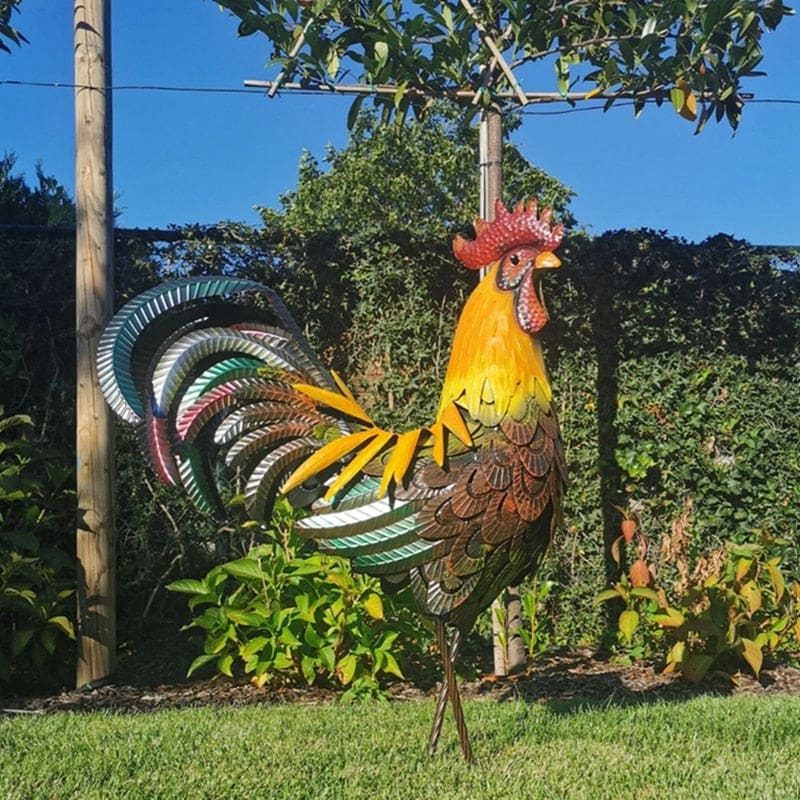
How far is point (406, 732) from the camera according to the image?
3.80 metres

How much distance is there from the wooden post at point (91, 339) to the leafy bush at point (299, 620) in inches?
20.2

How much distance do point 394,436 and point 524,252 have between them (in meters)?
0.84

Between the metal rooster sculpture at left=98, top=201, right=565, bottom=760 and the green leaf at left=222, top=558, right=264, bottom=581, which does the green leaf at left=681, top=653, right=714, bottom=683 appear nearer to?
the metal rooster sculpture at left=98, top=201, right=565, bottom=760

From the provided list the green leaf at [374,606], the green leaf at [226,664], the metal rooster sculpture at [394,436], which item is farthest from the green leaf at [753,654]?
the green leaf at [226,664]

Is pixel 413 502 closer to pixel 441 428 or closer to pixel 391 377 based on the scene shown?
pixel 441 428

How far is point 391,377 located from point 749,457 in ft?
7.79

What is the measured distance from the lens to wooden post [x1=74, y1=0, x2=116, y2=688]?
184 inches

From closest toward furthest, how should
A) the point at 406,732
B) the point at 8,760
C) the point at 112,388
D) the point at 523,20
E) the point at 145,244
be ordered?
the point at 112,388, the point at 8,760, the point at 406,732, the point at 523,20, the point at 145,244

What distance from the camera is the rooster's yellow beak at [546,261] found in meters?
3.05

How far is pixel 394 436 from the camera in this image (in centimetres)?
324

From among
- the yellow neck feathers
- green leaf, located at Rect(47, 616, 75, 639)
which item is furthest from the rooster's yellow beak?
green leaf, located at Rect(47, 616, 75, 639)

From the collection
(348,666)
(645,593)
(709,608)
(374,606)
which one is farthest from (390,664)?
(709,608)

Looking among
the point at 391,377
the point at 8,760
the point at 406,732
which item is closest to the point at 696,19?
the point at 391,377

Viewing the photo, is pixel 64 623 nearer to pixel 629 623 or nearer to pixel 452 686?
pixel 452 686
